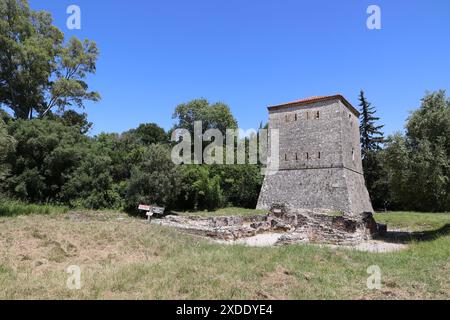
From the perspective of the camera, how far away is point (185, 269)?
6.64 metres

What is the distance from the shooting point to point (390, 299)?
5.32 meters

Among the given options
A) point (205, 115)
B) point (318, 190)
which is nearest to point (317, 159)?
point (318, 190)

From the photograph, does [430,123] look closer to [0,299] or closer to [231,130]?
[0,299]

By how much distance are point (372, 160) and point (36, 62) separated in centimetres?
3288

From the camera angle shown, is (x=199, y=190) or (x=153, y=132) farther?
(x=153, y=132)

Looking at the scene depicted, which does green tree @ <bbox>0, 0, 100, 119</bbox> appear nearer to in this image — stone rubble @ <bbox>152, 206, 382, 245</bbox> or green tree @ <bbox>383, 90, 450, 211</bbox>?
stone rubble @ <bbox>152, 206, 382, 245</bbox>

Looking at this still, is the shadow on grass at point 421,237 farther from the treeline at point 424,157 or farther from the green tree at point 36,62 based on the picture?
the green tree at point 36,62

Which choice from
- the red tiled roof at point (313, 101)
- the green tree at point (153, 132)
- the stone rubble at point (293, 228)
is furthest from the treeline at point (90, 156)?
the green tree at point (153, 132)

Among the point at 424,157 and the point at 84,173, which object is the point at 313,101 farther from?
the point at 84,173

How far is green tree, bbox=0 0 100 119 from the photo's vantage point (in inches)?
915
